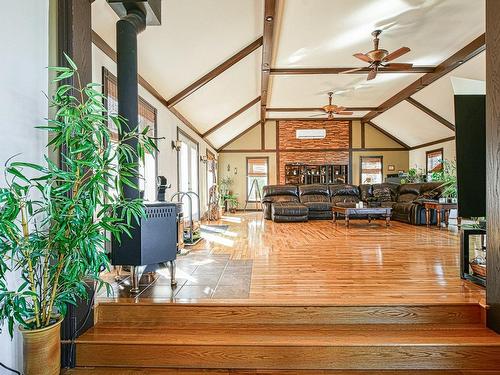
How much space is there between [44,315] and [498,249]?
291 centimetres

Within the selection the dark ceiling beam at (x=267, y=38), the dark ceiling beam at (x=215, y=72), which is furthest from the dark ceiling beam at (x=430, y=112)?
the dark ceiling beam at (x=215, y=72)

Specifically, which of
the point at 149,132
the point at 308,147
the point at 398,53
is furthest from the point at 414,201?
the point at 149,132

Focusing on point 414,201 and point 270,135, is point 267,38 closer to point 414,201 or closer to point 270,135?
point 414,201

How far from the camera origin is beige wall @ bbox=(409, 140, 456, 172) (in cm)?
890

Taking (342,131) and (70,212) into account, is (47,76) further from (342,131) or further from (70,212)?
(342,131)

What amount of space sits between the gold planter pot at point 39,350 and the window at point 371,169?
1145 cm

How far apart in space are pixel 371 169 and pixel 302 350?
10.8 meters

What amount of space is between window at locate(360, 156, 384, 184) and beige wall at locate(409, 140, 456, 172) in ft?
3.65

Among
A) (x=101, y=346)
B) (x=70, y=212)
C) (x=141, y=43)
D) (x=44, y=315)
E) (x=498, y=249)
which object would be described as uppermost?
(x=141, y=43)

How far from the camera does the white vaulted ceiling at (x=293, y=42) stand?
3.87 meters

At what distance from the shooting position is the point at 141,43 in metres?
3.81

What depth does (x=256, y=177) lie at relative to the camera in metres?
11.8

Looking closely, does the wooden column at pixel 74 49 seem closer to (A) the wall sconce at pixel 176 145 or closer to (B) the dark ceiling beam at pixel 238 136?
(A) the wall sconce at pixel 176 145

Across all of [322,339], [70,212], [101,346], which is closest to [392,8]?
[322,339]
